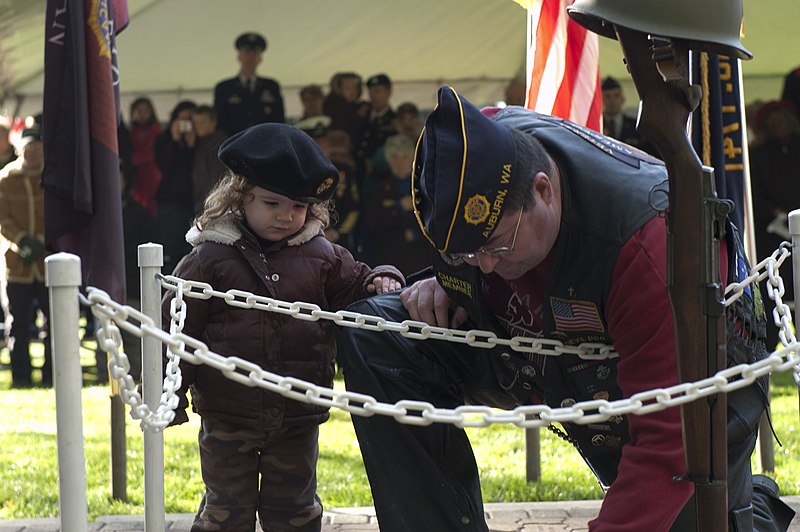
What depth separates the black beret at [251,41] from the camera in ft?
26.7

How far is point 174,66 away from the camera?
8359 millimetres

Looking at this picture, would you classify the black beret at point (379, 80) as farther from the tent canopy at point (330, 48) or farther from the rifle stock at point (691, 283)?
the rifle stock at point (691, 283)

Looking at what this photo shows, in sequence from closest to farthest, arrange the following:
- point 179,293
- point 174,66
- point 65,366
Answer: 1. point 65,366
2. point 179,293
3. point 174,66

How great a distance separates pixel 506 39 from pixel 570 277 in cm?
604

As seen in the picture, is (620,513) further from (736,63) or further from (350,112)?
(350,112)

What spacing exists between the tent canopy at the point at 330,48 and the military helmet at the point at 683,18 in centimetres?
611

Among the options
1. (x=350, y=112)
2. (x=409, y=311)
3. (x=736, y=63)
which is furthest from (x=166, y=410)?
(x=350, y=112)

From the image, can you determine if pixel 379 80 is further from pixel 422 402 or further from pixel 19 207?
pixel 422 402

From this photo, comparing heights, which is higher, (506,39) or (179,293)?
(506,39)

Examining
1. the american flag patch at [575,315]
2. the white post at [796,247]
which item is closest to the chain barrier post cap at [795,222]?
the white post at [796,247]

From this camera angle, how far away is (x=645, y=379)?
8.17 feet

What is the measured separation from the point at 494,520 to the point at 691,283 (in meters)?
1.89

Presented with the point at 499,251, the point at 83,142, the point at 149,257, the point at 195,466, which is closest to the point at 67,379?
the point at 149,257

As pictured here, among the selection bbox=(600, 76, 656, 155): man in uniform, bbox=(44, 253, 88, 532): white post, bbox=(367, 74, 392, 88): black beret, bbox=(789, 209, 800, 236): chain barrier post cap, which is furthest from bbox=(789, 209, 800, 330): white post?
bbox=(367, 74, 392, 88): black beret
